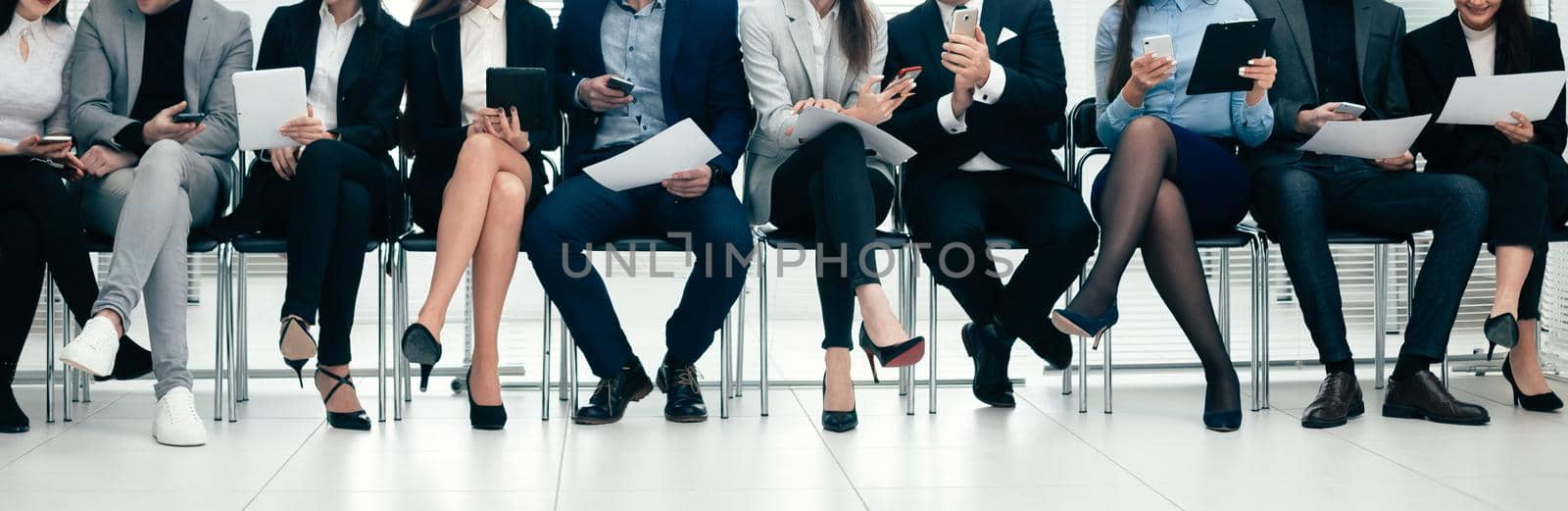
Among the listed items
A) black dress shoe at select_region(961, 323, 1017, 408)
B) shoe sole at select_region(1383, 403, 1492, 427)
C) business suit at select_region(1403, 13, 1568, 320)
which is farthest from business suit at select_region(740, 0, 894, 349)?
business suit at select_region(1403, 13, 1568, 320)

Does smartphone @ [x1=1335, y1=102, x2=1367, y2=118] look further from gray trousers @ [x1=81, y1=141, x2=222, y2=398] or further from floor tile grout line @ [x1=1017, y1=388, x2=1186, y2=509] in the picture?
gray trousers @ [x1=81, y1=141, x2=222, y2=398]

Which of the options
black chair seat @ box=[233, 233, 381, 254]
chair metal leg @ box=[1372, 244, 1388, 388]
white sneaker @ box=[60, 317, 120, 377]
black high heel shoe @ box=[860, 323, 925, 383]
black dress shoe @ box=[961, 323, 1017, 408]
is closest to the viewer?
white sneaker @ box=[60, 317, 120, 377]

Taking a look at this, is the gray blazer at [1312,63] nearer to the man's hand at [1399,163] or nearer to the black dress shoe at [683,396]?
the man's hand at [1399,163]

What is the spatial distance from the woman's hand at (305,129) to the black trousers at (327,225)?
8 centimetres

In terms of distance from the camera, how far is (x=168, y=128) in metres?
2.86

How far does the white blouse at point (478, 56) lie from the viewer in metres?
3.07

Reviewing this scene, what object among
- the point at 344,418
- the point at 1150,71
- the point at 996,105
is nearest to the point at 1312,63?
the point at 1150,71

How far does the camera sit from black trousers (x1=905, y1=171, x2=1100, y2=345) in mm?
2840

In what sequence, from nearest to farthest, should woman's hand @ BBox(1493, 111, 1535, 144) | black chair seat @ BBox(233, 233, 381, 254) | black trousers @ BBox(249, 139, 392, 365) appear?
black trousers @ BBox(249, 139, 392, 365)
black chair seat @ BBox(233, 233, 381, 254)
woman's hand @ BBox(1493, 111, 1535, 144)

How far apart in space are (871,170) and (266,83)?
126 cm

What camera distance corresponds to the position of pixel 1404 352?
288 centimetres

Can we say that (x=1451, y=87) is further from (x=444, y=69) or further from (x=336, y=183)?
(x=336, y=183)

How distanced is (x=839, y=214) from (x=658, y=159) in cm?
39

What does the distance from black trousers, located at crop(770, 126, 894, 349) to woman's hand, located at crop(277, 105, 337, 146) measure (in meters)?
0.99
